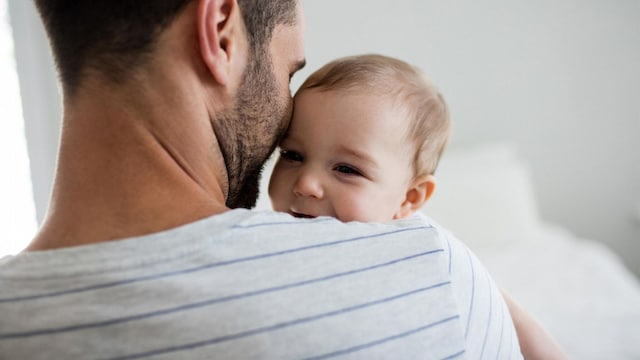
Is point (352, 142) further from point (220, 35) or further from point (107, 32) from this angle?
point (107, 32)

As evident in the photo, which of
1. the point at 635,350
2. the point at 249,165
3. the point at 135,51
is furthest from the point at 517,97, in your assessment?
the point at 135,51

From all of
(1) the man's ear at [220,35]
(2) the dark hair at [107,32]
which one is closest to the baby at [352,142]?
(1) the man's ear at [220,35]

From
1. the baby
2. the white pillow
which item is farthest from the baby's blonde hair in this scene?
the white pillow

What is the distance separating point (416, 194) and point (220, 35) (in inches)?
23.9

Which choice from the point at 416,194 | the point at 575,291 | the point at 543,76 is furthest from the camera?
the point at 543,76

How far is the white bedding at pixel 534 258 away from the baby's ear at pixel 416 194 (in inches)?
33.9

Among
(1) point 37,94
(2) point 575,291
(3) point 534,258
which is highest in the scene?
(1) point 37,94

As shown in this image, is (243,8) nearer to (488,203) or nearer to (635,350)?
(635,350)

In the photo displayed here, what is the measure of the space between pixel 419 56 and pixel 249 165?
2393 millimetres

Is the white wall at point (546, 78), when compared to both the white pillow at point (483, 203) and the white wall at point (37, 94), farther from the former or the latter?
the white wall at point (37, 94)

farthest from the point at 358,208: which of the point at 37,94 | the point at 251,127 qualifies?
the point at 37,94

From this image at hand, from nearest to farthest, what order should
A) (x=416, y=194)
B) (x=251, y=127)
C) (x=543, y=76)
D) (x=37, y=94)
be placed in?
(x=251, y=127) → (x=416, y=194) → (x=37, y=94) → (x=543, y=76)

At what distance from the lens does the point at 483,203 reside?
2.85 metres

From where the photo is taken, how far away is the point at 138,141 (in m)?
0.76
